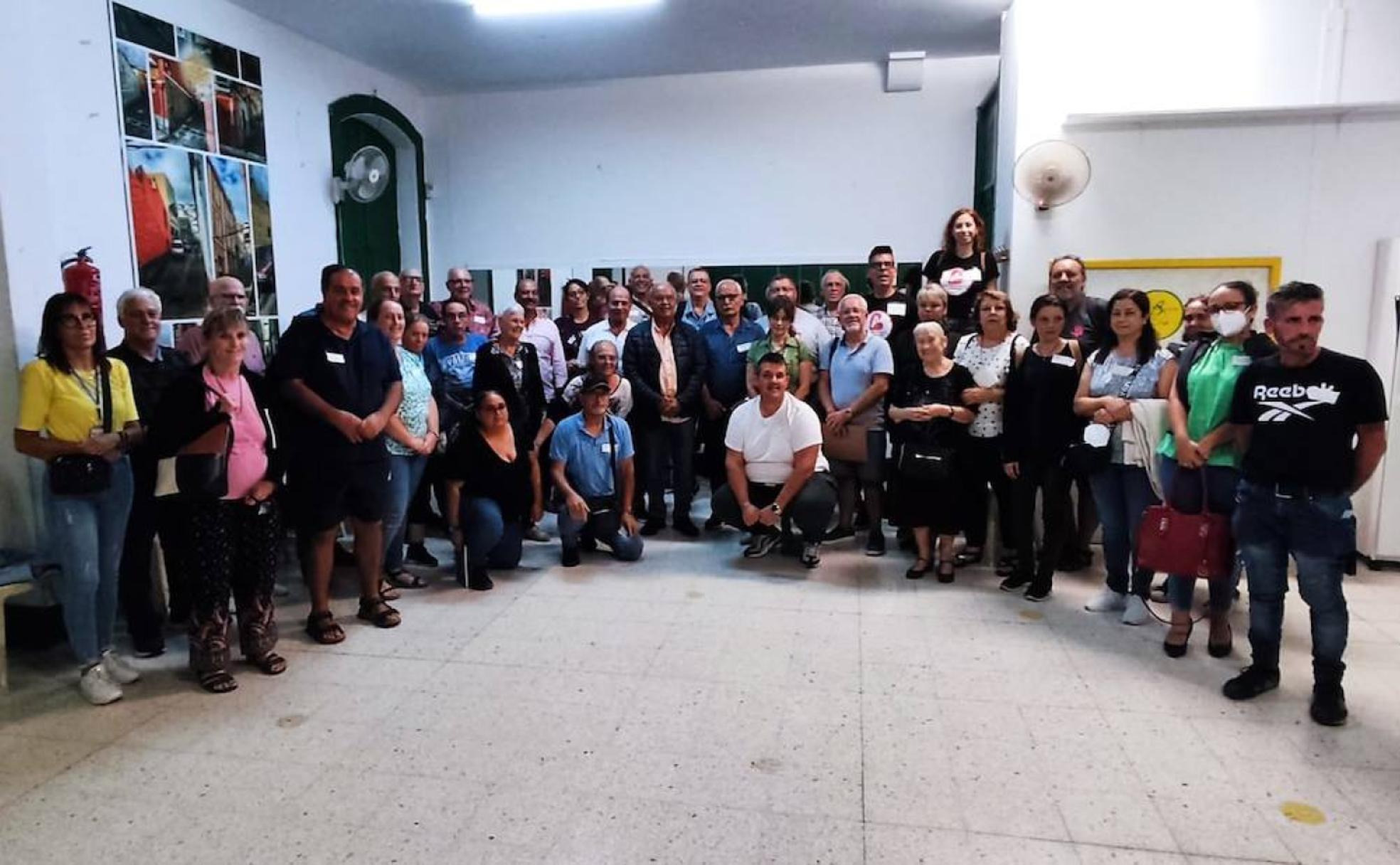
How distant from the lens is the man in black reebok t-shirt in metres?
2.70

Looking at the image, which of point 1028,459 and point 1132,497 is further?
point 1028,459

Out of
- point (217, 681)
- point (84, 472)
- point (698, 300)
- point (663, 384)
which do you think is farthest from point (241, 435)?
point (698, 300)

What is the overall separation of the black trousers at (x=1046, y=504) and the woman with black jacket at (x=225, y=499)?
10.8 feet

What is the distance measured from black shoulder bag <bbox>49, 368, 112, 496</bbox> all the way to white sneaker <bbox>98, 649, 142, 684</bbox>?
638 mm

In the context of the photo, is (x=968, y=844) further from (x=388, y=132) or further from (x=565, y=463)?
(x=388, y=132)

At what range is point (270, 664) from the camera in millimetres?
3238

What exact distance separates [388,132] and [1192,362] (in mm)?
6699

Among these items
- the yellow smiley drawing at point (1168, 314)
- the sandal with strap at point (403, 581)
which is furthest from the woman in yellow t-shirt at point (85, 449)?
the yellow smiley drawing at point (1168, 314)

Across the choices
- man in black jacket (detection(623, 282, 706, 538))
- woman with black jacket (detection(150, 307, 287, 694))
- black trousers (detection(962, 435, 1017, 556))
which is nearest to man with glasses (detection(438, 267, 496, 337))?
man in black jacket (detection(623, 282, 706, 538))

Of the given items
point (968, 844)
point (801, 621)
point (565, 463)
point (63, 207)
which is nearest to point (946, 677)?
point (801, 621)

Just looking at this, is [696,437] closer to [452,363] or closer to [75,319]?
[452,363]

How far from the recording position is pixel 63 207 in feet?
13.7

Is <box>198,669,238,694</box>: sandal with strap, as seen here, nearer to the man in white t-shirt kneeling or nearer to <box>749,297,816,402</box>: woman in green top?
the man in white t-shirt kneeling

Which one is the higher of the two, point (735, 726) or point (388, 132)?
point (388, 132)
